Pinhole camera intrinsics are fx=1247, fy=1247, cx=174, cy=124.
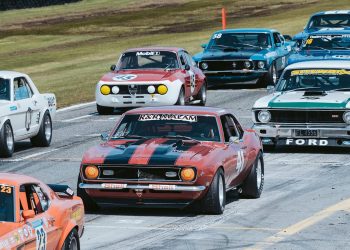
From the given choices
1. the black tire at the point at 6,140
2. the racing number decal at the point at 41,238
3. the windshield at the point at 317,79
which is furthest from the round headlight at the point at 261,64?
the racing number decal at the point at 41,238

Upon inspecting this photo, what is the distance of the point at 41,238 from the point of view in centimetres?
1021

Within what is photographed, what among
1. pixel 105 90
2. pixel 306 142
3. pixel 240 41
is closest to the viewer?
pixel 306 142

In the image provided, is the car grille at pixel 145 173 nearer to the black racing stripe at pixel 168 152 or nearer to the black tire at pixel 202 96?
the black racing stripe at pixel 168 152

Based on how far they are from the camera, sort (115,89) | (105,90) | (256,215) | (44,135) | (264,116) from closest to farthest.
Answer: (256,215), (264,116), (44,135), (115,89), (105,90)

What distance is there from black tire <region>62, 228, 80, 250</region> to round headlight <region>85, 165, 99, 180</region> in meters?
3.22

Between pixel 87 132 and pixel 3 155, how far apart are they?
405cm

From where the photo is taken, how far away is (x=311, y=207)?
15.2m

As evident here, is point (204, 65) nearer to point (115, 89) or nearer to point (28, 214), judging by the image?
point (115, 89)

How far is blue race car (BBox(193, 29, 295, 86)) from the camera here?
3100 cm

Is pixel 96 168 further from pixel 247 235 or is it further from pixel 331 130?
pixel 331 130

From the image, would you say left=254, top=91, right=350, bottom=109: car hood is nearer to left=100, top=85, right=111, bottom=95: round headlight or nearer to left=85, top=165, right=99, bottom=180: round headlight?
left=100, top=85, right=111, bottom=95: round headlight

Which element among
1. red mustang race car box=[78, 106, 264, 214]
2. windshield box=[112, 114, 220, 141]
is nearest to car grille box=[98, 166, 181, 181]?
red mustang race car box=[78, 106, 264, 214]

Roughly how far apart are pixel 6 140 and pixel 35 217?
9.72m

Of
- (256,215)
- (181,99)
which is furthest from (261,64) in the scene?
(256,215)
